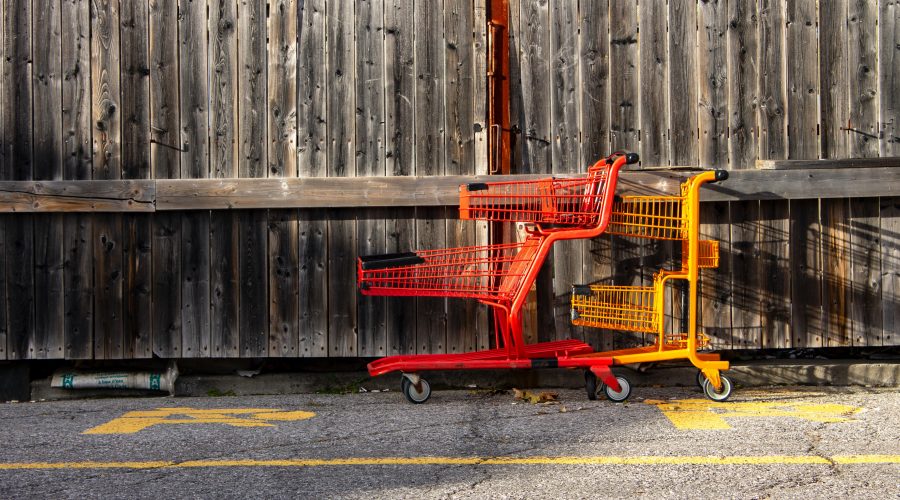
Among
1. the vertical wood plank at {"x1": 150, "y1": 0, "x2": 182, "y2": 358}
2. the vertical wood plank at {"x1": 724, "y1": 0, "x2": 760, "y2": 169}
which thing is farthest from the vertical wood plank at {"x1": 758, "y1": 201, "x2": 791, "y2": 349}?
the vertical wood plank at {"x1": 150, "y1": 0, "x2": 182, "y2": 358}

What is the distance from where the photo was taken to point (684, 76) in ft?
21.9

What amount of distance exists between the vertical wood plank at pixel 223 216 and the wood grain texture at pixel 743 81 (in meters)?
3.36

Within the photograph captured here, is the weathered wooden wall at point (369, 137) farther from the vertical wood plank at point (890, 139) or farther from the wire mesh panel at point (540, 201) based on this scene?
the wire mesh panel at point (540, 201)

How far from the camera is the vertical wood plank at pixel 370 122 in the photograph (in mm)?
6660

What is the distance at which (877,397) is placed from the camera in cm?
627

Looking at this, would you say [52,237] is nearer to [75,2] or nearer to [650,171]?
[75,2]

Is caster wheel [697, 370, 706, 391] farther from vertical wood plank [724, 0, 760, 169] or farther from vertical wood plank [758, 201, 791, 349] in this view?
vertical wood plank [724, 0, 760, 169]

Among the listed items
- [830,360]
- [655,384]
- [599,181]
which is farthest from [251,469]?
[830,360]

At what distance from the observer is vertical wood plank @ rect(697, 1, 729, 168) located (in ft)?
21.8

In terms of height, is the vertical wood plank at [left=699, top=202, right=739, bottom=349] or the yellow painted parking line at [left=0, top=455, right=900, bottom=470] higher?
the vertical wood plank at [left=699, top=202, right=739, bottom=349]

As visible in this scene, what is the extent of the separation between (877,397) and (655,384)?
1.40 m

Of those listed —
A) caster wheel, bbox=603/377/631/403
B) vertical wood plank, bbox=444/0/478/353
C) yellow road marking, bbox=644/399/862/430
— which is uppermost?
vertical wood plank, bbox=444/0/478/353

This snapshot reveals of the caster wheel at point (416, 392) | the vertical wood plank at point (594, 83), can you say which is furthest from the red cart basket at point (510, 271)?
the vertical wood plank at point (594, 83)

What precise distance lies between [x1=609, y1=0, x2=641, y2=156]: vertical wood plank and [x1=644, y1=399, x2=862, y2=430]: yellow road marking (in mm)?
1778
